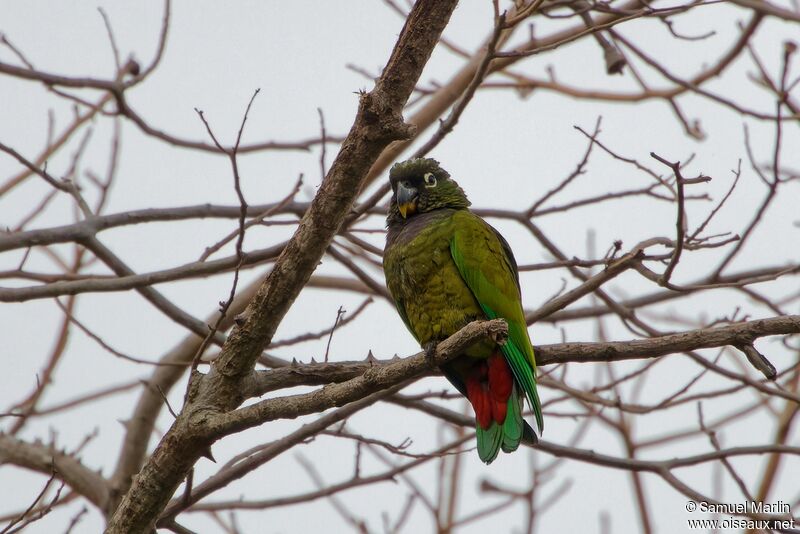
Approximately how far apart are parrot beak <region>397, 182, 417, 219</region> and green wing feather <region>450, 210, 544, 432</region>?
1.14ft

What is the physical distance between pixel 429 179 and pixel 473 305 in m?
1.03

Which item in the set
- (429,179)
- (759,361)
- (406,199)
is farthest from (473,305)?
(759,361)

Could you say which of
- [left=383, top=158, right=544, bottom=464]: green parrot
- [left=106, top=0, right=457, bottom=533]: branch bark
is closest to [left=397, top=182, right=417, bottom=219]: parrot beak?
[left=383, top=158, right=544, bottom=464]: green parrot

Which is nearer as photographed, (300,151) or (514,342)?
(514,342)

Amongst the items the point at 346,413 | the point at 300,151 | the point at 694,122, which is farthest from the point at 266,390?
the point at 694,122

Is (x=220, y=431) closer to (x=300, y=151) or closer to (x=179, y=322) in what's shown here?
(x=179, y=322)

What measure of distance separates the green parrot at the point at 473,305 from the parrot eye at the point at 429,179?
39 centimetres

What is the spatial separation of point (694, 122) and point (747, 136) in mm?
1753

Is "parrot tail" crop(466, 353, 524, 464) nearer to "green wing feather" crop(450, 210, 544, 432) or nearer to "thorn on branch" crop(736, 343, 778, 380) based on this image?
"green wing feather" crop(450, 210, 544, 432)

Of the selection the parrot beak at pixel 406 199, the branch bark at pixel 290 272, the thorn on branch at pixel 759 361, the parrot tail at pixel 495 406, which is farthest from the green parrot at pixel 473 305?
the thorn on branch at pixel 759 361

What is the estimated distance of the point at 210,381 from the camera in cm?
379

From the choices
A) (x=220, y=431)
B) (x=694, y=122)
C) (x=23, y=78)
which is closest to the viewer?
(x=220, y=431)

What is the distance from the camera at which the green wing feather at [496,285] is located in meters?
4.48

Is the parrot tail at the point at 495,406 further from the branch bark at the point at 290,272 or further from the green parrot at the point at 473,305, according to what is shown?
the branch bark at the point at 290,272
